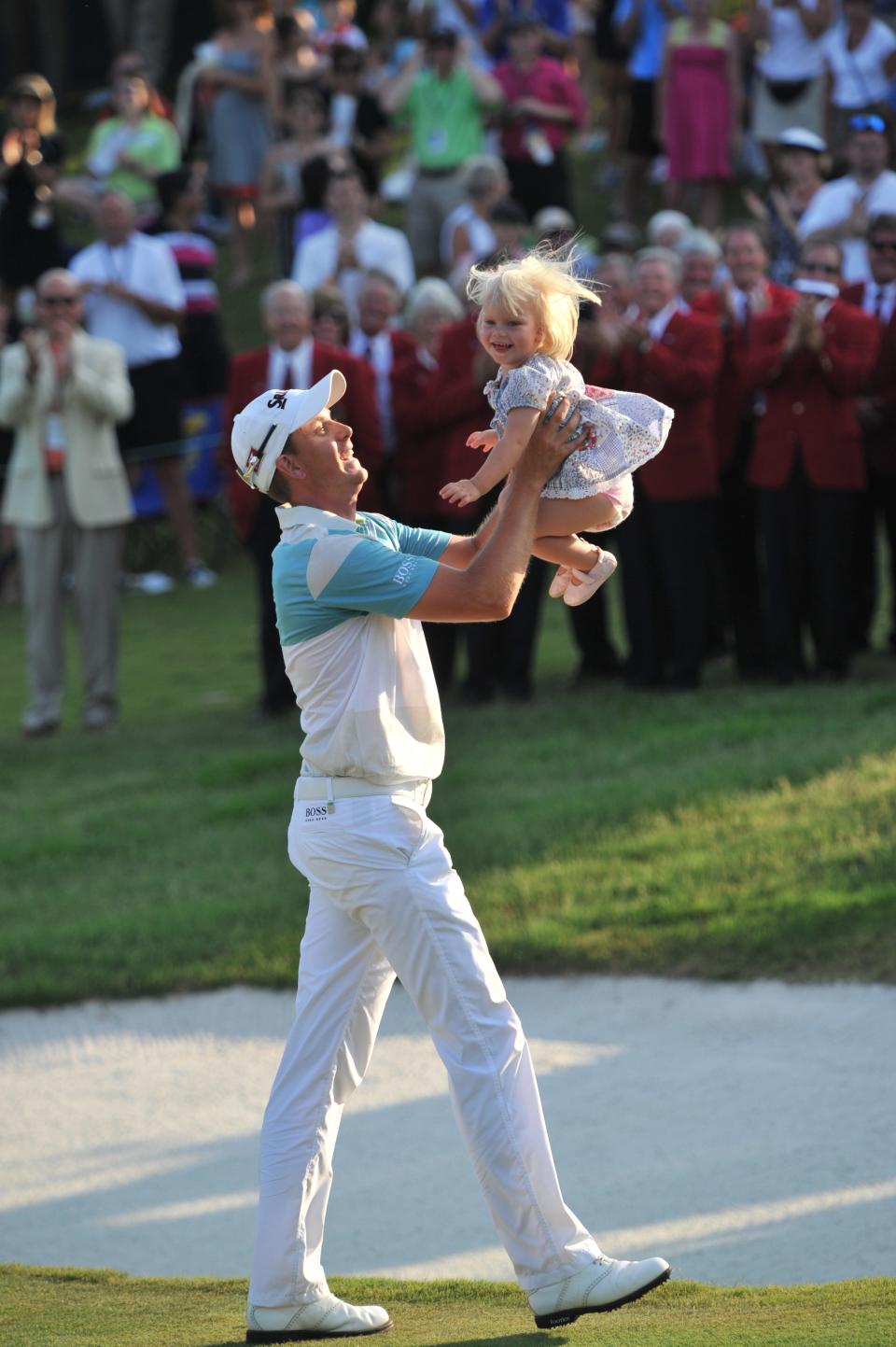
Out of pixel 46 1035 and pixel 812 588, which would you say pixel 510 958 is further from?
pixel 812 588

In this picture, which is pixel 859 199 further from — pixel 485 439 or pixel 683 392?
pixel 485 439

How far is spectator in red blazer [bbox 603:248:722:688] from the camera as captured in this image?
407 inches

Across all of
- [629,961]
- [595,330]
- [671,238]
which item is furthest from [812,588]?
[629,961]

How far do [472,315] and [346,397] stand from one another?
0.83 meters

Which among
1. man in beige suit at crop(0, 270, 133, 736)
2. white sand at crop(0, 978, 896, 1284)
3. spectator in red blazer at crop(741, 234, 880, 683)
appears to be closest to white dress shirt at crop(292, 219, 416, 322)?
man in beige suit at crop(0, 270, 133, 736)

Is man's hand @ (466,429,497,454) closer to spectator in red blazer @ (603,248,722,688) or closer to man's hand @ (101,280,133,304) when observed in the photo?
spectator in red blazer @ (603,248,722,688)

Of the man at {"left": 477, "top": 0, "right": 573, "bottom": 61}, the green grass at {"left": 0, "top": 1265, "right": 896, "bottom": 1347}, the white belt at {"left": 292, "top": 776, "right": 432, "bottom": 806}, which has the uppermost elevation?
the man at {"left": 477, "top": 0, "right": 573, "bottom": 61}

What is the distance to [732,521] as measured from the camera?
11.5 m

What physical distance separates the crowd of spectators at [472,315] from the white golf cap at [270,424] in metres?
0.75

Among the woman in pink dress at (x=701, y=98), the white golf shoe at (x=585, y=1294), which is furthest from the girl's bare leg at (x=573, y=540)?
the woman in pink dress at (x=701, y=98)

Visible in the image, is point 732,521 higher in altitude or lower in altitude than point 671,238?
lower

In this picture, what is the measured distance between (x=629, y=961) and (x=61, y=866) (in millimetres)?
3203

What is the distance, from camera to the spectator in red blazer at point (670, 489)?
10336mm

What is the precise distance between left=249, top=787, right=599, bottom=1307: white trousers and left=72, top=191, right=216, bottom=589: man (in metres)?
10.6
